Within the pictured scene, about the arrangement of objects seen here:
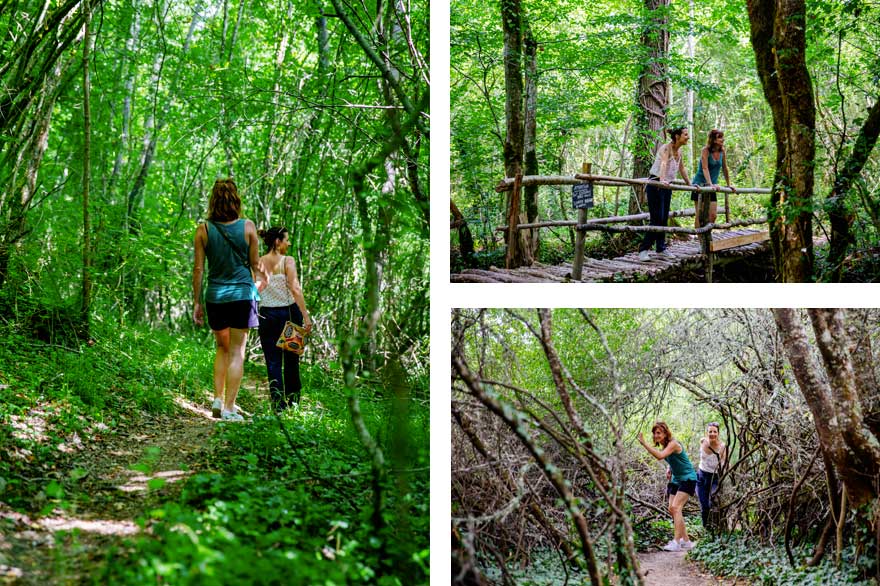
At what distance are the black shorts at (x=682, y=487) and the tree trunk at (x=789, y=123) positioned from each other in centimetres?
122

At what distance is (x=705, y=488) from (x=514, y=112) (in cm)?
229

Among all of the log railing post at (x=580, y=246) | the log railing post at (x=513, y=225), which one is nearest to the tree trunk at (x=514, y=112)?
the log railing post at (x=513, y=225)

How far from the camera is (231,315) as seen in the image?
3.49 m

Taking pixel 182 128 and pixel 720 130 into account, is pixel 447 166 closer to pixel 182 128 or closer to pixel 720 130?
pixel 720 130

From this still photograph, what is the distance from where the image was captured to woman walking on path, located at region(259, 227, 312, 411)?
3926 millimetres

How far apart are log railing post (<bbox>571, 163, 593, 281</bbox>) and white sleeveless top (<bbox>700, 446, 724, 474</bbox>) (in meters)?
1.30

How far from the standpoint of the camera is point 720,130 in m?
3.71

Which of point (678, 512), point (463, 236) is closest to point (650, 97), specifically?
point (463, 236)

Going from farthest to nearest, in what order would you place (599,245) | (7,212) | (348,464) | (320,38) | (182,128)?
(182,128) → (320,38) → (7,212) → (599,245) → (348,464)

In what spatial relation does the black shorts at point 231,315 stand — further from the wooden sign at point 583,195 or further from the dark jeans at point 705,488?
the dark jeans at point 705,488

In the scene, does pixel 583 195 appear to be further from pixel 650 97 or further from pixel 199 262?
pixel 199 262

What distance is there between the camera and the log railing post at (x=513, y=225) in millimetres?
3585

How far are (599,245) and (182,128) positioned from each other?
12.6 ft

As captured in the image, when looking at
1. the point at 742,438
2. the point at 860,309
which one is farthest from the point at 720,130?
the point at 742,438
